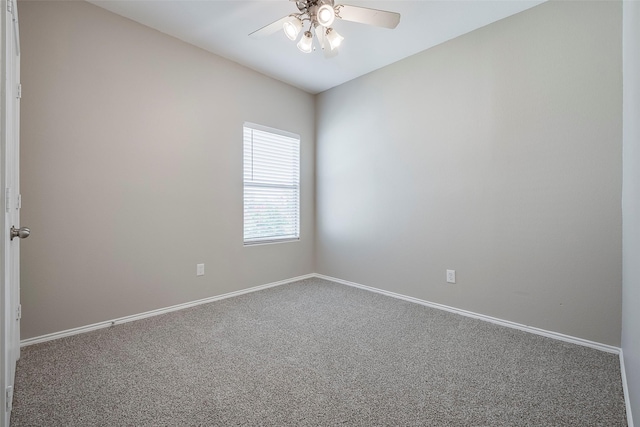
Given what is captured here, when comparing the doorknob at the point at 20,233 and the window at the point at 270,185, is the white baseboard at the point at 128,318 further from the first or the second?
the doorknob at the point at 20,233

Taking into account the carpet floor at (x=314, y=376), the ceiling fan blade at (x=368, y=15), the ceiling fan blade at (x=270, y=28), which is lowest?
the carpet floor at (x=314, y=376)

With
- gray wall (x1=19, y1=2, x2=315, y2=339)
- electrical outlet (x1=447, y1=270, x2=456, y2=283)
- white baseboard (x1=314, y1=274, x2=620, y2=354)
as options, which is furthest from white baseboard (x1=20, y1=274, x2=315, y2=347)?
electrical outlet (x1=447, y1=270, x2=456, y2=283)

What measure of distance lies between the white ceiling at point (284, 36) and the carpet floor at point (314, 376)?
255cm

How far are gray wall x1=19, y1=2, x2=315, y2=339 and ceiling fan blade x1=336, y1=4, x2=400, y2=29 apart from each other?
1.76 m

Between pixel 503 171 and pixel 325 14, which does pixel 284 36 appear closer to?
pixel 325 14

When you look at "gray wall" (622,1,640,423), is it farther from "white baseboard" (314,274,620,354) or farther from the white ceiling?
the white ceiling

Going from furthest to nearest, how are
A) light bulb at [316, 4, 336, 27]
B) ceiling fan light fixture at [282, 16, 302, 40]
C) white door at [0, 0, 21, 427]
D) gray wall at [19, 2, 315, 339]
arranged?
gray wall at [19, 2, 315, 339] < ceiling fan light fixture at [282, 16, 302, 40] < light bulb at [316, 4, 336, 27] < white door at [0, 0, 21, 427]

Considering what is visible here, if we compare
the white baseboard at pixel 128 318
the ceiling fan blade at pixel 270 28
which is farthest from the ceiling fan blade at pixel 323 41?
the white baseboard at pixel 128 318

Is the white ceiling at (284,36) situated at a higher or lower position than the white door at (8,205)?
higher

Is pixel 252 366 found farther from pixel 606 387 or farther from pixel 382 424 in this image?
pixel 606 387

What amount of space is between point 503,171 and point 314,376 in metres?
2.18

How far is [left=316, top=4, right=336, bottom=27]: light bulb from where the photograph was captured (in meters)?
1.79

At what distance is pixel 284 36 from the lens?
2830 millimetres

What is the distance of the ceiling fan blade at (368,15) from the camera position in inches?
72.6
